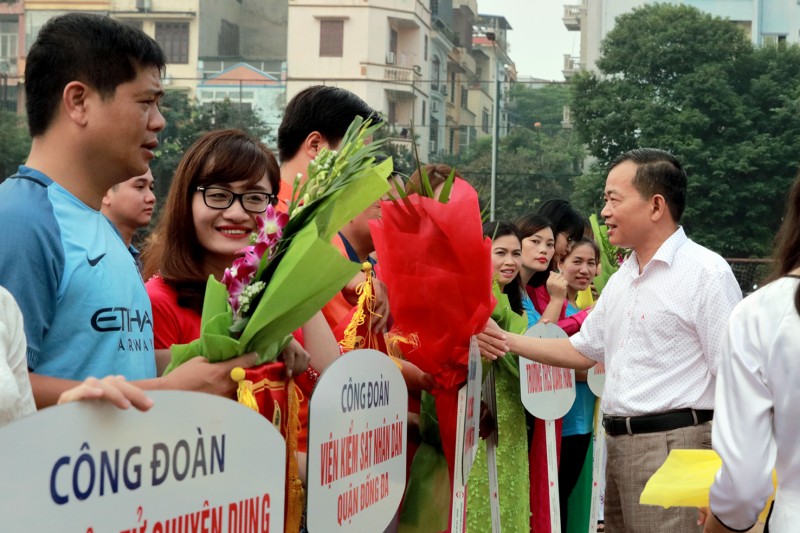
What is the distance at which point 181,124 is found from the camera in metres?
46.5

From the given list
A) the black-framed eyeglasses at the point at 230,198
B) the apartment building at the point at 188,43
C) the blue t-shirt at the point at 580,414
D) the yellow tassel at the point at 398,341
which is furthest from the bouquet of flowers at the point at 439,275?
the apartment building at the point at 188,43

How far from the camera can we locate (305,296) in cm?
247

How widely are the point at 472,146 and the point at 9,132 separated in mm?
22259

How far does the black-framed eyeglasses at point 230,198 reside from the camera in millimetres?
3057

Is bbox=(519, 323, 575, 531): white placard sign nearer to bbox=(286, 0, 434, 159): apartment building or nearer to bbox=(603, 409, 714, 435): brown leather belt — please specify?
bbox=(603, 409, 714, 435): brown leather belt

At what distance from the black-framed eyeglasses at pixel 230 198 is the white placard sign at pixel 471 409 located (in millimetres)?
983

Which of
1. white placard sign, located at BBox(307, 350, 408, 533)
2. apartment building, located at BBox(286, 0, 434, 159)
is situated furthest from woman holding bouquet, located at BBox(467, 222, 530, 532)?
apartment building, located at BBox(286, 0, 434, 159)

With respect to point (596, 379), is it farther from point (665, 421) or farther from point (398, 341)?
point (398, 341)

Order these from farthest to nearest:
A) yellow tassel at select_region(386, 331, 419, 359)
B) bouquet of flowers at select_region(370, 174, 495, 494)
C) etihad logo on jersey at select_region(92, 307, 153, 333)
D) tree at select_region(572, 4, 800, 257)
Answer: tree at select_region(572, 4, 800, 257) → yellow tassel at select_region(386, 331, 419, 359) → bouquet of flowers at select_region(370, 174, 495, 494) → etihad logo on jersey at select_region(92, 307, 153, 333)

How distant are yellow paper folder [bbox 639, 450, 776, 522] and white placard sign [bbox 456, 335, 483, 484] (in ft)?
2.77

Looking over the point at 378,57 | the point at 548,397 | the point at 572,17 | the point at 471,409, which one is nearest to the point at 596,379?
the point at 548,397

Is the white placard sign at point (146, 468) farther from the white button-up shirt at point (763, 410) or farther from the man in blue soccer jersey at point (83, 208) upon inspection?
the white button-up shirt at point (763, 410)

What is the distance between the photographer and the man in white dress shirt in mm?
4617

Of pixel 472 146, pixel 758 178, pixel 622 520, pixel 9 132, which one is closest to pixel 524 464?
pixel 622 520
